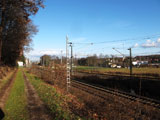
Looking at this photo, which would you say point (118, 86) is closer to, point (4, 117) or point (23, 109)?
point (23, 109)

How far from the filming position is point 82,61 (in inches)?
1833

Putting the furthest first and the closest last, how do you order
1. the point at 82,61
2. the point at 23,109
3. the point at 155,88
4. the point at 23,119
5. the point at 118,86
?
the point at 82,61 → the point at 118,86 → the point at 155,88 → the point at 23,109 → the point at 23,119

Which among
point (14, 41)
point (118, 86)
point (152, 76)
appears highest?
point (14, 41)

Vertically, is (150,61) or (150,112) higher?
(150,61)

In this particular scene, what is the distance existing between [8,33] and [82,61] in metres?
24.4

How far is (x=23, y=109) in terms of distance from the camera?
7.93m

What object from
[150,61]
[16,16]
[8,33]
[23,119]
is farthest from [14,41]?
[23,119]

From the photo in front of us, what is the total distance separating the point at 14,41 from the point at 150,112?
25678 millimetres

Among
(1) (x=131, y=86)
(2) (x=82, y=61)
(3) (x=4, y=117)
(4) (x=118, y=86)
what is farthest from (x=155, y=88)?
(2) (x=82, y=61)

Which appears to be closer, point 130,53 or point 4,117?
point 4,117

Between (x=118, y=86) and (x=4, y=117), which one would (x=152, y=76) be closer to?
(x=118, y=86)

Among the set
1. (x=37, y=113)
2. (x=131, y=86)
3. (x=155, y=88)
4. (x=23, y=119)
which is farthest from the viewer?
(x=131, y=86)

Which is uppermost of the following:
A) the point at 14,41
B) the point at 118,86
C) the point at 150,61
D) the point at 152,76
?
the point at 14,41

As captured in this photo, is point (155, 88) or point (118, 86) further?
point (118, 86)
